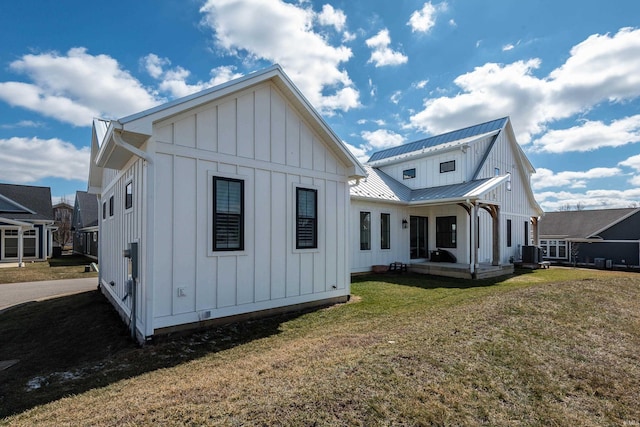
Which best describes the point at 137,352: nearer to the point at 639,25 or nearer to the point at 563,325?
the point at 563,325

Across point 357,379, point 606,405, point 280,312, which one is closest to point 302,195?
point 280,312

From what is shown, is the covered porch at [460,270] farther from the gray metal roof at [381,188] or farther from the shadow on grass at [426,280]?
the gray metal roof at [381,188]

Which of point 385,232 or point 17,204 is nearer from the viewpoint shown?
point 385,232

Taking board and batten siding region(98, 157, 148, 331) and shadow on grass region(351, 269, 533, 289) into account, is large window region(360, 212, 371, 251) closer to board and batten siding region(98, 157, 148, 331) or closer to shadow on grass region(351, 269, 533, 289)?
shadow on grass region(351, 269, 533, 289)

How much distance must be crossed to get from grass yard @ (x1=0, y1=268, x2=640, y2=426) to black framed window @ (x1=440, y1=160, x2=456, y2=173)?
940 cm

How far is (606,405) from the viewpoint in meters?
3.01

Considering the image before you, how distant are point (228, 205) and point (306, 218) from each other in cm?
193

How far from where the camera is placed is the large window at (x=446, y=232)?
48.1ft

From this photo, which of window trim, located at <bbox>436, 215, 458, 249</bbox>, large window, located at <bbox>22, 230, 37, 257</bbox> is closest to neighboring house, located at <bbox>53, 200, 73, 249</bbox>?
large window, located at <bbox>22, 230, 37, 257</bbox>

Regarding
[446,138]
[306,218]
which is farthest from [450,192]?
[306,218]

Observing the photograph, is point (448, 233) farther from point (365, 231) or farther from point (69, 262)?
point (69, 262)

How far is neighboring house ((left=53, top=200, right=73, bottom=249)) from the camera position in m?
42.1

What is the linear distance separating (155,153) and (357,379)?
15.0ft

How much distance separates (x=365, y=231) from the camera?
12.9 metres
